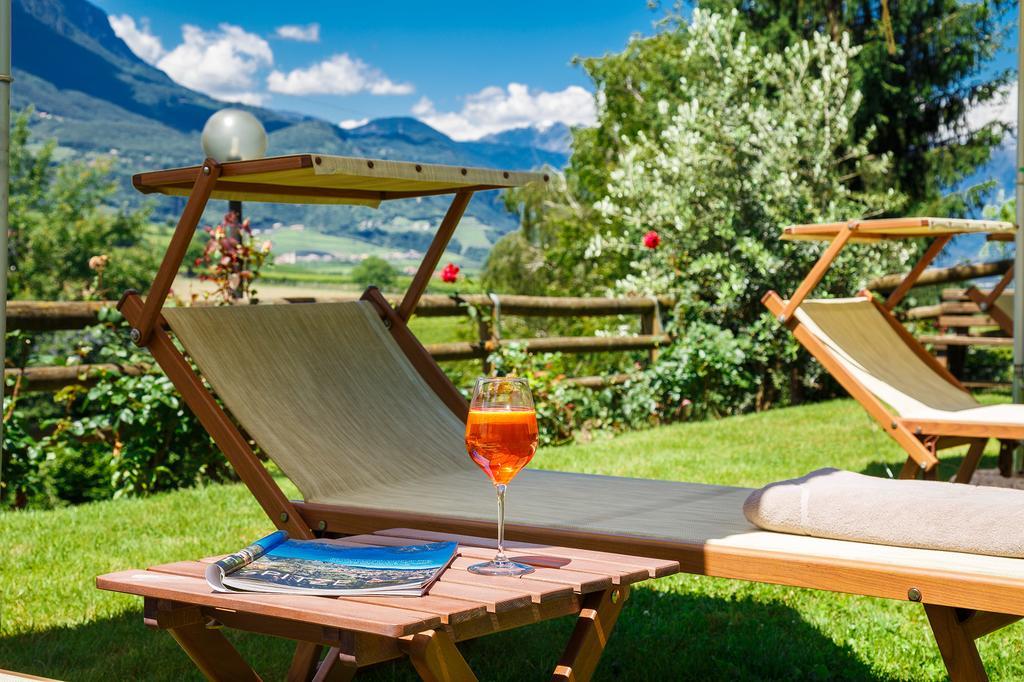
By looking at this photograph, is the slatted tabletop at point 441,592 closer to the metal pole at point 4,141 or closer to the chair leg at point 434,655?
the chair leg at point 434,655

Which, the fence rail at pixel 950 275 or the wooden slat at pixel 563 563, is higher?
the fence rail at pixel 950 275

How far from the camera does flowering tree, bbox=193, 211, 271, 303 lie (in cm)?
581

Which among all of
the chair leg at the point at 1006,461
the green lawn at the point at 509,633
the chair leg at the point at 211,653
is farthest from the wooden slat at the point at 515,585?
the chair leg at the point at 1006,461

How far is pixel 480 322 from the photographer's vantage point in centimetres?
687

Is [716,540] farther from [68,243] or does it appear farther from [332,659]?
[68,243]

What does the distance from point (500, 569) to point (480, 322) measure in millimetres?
5164

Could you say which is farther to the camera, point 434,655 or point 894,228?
point 894,228

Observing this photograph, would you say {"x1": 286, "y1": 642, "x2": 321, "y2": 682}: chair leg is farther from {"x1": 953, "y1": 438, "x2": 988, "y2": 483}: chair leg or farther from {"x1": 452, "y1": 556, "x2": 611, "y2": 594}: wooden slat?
{"x1": 953, "y1": 438, "x2": 988, "y2": 483}: chair leg

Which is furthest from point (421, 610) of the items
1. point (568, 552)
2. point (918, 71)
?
point (918, 71)

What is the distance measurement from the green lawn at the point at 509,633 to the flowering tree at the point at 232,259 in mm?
1626

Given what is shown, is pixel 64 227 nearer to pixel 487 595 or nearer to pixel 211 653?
pixel 211 653

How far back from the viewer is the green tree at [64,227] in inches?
1499

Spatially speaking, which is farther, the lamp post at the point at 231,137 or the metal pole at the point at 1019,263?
the lamp post at the point at 231,137

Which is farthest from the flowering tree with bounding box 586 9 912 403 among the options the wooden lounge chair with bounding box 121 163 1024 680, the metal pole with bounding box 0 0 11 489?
the metal pole with bounding box 0 0 11 489
